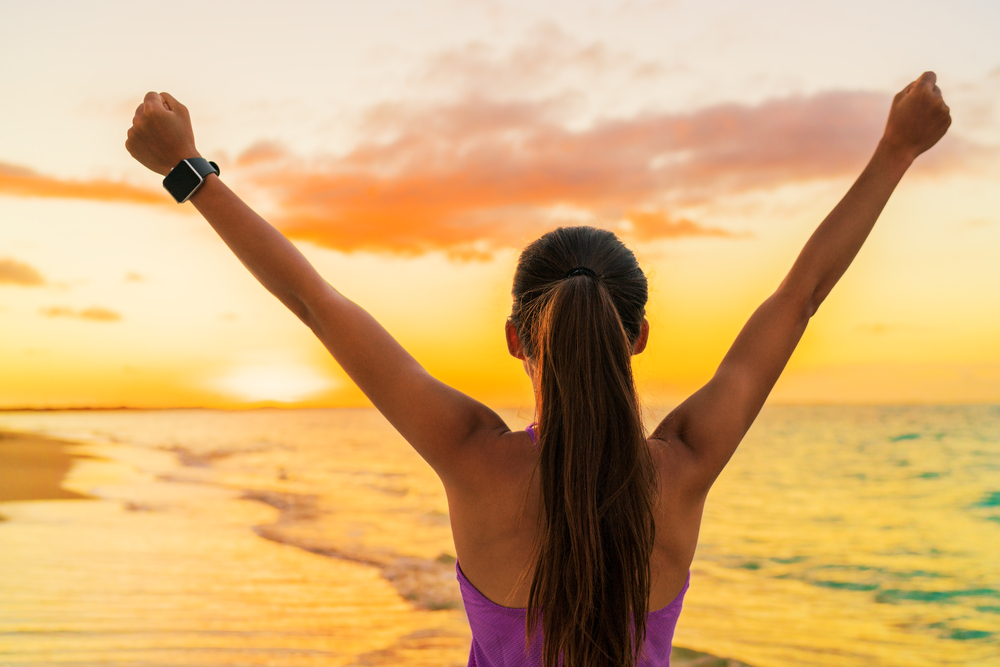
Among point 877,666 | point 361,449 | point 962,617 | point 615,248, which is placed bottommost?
point 877,666

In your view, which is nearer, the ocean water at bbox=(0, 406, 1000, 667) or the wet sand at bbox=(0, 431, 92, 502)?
the ocean water at bbox=(0, 406, 1000, 667)

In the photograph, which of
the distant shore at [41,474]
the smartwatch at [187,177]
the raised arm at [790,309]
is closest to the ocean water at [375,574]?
the raised arm at [790,309]

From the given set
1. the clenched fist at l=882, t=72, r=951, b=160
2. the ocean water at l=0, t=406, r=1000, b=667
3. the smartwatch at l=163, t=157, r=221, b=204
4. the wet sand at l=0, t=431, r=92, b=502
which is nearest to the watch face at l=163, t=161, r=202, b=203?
the smartwatch at l=163, t=157, r=221, b=204

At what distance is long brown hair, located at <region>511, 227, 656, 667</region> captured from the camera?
1.25 meters

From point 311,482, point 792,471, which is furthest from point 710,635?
point 792,471

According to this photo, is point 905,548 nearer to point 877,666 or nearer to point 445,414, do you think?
point 877,666

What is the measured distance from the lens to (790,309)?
4.46ft

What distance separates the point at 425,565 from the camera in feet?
27.8

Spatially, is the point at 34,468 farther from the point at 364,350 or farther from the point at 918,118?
the point at 918,118

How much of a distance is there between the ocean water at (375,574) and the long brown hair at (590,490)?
199 millimetres

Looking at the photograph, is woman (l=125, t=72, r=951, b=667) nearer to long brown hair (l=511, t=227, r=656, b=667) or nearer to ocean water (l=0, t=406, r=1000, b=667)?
long brown hair (l=511, t=227, r=656, b=667)

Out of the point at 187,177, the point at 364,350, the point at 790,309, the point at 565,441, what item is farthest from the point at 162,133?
the point at 790,309

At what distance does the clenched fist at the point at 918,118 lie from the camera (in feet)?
4.63

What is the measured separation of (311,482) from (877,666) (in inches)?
483
